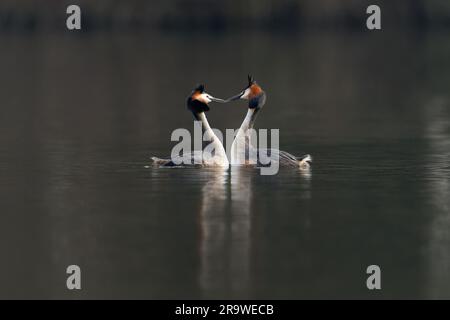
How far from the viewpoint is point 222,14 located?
62.3 m

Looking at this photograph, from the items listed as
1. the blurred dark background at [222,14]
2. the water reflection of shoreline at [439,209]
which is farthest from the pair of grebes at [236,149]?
the blurred dark background at [222,14]

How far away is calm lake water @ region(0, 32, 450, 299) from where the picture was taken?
1254 cm

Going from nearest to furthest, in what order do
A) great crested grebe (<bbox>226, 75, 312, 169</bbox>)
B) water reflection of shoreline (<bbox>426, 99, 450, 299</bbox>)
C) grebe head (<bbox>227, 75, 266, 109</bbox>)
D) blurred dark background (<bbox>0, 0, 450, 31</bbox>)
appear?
water reflection of shoreline (<bbox>426, 99, 450, 299</bbox>)
great crested grebe (<bbox>226, 75, 312, 169</bbox>)
grebe head (<bbox>227, 75, 266, 109</bbox>)
blurred dark background (<bbox>0, 0, 450, 31</bbox>)

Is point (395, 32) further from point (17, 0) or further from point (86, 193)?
point (86, 193)

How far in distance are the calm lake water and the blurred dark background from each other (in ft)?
77.4

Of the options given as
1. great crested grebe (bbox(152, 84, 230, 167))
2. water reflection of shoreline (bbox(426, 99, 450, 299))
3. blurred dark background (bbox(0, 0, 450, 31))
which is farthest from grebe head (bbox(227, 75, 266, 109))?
blurred dark background (bbox(0, 0, 450, 31))

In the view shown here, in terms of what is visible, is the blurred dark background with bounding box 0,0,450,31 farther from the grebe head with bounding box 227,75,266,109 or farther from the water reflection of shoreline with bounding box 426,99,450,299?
the grebe head with bounding box 227,75,266,109

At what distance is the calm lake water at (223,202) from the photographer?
12.5 meters

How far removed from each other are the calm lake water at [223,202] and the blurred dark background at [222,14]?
2359 centimetres

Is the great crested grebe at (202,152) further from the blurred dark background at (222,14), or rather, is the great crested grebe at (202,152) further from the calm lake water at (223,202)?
the blurred dark background at (222,14)

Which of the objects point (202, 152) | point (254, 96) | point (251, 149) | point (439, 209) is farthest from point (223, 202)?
point (254, 96)

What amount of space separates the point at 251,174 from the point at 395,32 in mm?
49765

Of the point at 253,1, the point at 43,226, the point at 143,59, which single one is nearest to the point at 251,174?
the point at 43,226

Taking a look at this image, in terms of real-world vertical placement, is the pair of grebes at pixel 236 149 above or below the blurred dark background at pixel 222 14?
below
